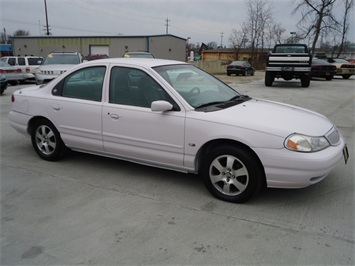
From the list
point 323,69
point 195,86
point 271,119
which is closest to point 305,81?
point 323,69

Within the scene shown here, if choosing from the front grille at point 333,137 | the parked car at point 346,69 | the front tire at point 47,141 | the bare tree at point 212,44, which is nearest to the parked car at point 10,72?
the front tire at point 47,141

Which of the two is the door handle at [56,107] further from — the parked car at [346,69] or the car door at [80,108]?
the parked car at [346,69]

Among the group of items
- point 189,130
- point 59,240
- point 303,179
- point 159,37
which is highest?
point 159,37

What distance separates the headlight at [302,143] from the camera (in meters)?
3.39

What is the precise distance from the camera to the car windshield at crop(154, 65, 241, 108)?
4.12m

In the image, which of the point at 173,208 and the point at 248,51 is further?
the point at 248,51

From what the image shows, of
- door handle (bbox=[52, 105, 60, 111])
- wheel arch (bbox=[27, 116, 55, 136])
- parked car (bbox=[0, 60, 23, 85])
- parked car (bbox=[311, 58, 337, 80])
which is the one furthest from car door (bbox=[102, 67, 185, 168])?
parked car (bbox=[311, 58, 337, 80])

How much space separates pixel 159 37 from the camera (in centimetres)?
4766

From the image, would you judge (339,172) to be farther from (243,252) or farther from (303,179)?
(243,252)

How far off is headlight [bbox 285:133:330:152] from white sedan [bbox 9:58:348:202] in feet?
0.03

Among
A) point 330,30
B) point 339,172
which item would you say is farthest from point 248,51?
point 339,172

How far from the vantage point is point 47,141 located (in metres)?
5.05

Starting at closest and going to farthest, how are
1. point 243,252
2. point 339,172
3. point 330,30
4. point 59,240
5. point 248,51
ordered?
point 243,252, point 59,240, point 339,172, point 330,30, point 248,51

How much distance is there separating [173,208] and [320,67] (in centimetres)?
2129
